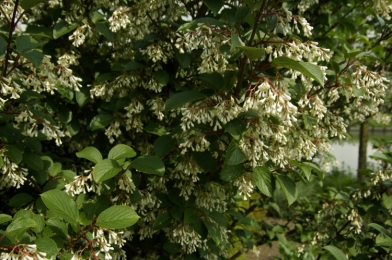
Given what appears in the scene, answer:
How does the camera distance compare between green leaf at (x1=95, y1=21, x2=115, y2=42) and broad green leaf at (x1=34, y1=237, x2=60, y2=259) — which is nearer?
broad green leaf at (x1=34, y1=237, x2=60, y2=259)

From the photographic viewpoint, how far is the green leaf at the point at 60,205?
5.99 ft

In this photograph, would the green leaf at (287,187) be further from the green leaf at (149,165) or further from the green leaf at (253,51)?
the green leaf at (253,51)

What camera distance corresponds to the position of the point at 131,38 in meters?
2.97

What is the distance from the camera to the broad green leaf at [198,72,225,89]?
2088mm

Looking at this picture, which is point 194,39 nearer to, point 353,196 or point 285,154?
point 285,154

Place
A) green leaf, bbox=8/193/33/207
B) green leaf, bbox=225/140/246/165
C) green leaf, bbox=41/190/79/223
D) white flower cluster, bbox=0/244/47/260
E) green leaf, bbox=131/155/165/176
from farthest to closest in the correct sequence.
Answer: green leaf, bbox=8/193/33/207 → green leaf, bbox=131/155/165/176 → green leaf, bbox=225/140/246/165 → green leaf, bbox=41/190/79/223 → white flower cluster, bbox=0/244/47/260

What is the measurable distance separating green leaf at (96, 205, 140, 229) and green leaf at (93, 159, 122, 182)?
178 millimetres

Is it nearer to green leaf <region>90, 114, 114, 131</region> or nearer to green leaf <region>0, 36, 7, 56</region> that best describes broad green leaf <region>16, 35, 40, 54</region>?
green leaf <region>0, 36, 7, 56</region>

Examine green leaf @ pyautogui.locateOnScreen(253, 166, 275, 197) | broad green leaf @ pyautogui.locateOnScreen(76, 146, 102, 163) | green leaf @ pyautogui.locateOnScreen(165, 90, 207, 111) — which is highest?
green leaf @ pyautogui.locateOnScreen(165, 90, 207, 111)

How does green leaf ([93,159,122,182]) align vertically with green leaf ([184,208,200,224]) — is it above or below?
above

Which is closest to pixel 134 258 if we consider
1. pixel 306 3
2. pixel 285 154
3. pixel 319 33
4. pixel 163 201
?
pixel 163 201

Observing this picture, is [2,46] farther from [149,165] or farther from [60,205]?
[149,165]

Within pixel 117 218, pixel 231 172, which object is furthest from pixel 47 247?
pixel 231 172

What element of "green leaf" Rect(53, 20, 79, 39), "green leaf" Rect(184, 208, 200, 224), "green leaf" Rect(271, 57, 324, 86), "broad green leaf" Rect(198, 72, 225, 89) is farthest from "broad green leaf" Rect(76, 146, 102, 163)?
"green leaf" Rect(271, 57, 324, 86)
